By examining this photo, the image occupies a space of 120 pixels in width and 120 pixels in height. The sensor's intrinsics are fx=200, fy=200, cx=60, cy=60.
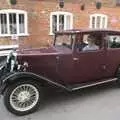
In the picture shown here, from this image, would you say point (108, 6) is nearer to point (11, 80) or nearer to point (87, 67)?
point (87, 67)

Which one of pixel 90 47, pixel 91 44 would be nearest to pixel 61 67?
pixel 90 47

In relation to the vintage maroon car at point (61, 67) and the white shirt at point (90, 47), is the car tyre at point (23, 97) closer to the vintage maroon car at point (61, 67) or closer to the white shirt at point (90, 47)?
the vintage maroon car at point (61, 67)

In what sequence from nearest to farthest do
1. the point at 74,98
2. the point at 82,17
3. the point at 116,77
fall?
the point at 74,98, the point at 116,77, the point at 82,17

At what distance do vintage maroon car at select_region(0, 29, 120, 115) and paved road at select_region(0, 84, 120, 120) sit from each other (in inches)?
11.1

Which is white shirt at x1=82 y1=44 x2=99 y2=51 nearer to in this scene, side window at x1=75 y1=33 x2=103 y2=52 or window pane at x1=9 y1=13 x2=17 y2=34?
side window at x1=75 y1=33 x2=103 y2=52

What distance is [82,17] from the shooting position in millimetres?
13578

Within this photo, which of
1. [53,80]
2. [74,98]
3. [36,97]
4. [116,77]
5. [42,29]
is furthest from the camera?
[42,29]

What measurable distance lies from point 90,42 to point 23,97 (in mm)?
2116

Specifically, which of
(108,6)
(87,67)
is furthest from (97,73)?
(108,6)

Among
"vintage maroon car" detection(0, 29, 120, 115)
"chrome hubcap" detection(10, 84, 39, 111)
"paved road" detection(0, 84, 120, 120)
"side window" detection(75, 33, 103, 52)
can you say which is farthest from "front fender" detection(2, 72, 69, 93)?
"side window" detection(75, 33, 103, 52)

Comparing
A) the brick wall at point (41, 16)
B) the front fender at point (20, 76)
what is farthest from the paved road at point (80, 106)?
the brick wall at point (41, 16)

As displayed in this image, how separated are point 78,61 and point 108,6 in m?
10.8

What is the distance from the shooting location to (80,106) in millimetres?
4469

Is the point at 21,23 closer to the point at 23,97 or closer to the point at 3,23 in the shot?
the point at 3,23
